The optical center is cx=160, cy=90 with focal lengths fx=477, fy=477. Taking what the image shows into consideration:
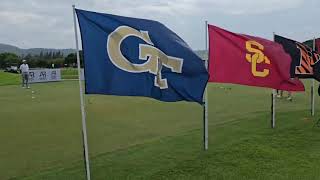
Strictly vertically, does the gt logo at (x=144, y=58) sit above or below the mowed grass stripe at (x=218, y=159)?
above

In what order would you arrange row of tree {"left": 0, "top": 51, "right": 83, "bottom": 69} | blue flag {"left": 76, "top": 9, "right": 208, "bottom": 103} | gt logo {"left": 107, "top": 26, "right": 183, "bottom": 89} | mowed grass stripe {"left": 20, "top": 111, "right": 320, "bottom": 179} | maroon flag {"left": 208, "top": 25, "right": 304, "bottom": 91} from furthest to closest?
row of tree {"left": 0, "top": 51, "right": 83, "bottom": 69} < maroon flag {"left": 208, "top": 25, "right": 304, "bottom": 91} < mowed grass stripe {"left": 20, "top": 111, "right": 320, "bottom": 179} < gt logo {"left": 107, "top": 26, "right": 183, "bottom": 89} < blue flag {"left": 76, "top": 9, "right": 208, "bottom": 103}

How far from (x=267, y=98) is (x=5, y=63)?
173ft

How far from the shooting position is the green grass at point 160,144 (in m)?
6.61

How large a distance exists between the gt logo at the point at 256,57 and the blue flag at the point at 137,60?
1.88 meters

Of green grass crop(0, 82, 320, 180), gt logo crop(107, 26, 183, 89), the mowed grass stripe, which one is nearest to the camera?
gt logo crop(107, 26, 183, 89)

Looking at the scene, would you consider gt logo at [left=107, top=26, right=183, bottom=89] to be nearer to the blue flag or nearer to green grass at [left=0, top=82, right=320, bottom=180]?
the blue flag

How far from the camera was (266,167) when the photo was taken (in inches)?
269

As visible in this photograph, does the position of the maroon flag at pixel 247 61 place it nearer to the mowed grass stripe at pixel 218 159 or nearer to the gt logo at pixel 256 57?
the gt logo at pixel 256 57

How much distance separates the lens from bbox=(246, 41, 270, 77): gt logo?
29.3 feet

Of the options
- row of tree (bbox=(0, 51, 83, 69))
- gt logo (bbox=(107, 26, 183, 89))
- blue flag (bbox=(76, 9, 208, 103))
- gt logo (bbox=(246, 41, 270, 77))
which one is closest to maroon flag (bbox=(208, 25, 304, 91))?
gt logo (bbox=(246, 41, 270, 77))

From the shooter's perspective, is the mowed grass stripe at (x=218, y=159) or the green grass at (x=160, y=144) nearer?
the mowed grass stripe at (x=218, y=159)

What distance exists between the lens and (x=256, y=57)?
358 inches

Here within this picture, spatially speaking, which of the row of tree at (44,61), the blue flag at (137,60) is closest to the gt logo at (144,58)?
the blue flag at (137,60)

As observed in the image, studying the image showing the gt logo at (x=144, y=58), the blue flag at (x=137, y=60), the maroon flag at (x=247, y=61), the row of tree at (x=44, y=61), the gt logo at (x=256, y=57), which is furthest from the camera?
the row of tree at (x=44, y=61)
